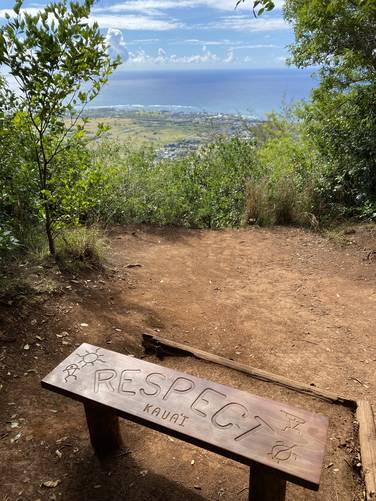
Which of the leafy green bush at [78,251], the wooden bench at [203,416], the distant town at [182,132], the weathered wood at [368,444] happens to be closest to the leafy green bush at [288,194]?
the distant town at [182,132]

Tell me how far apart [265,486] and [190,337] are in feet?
5.71

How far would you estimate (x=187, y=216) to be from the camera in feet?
21.3

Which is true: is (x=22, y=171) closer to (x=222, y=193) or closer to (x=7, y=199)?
(x=7, y=199)

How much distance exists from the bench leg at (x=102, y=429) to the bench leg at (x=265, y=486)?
73 cm

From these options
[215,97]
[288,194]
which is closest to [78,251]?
[288,194]

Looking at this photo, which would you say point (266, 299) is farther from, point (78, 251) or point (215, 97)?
point (215, 97)

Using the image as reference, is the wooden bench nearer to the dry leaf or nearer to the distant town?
the dry leaf

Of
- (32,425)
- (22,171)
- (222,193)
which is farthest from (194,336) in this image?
(222,193)

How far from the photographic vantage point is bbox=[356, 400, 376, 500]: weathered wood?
1.84 meters

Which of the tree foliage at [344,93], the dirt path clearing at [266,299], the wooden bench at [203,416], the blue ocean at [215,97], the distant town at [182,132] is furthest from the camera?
the blue ocean at [215,97]

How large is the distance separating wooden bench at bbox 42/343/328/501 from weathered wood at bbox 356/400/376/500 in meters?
0.57

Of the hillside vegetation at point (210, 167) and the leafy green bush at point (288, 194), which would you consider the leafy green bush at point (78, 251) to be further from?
the leafy green bush at point (288, 194)

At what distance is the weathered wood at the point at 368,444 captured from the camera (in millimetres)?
1842

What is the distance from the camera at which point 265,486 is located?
1.53 meters
